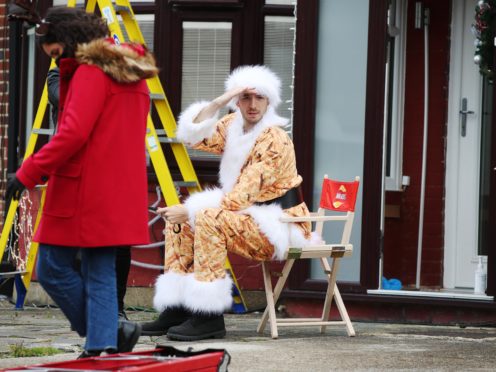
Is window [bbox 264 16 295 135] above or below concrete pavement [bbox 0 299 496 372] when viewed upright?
above

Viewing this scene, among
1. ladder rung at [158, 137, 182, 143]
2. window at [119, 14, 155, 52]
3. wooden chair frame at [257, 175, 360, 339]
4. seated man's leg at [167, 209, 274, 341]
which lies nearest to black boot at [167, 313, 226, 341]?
seated man's leg at [167, 209, 274, 341]

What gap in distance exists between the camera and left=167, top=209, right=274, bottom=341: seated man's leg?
6.53m

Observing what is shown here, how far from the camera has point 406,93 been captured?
9.00 metres

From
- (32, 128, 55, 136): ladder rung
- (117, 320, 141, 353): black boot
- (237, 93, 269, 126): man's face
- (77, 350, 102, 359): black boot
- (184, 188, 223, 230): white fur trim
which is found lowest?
(77, 350, 102, 359): black boot

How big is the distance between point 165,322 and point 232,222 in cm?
69

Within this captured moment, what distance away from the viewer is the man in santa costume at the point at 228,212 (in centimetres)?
656

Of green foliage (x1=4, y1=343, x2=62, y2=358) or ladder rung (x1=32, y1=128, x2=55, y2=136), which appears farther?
ladder rung (x1=32, y1=128, x2=55, y2=136)

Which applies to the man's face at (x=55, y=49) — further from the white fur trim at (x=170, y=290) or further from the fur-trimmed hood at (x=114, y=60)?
the white fur trim at (x=170, y=290)

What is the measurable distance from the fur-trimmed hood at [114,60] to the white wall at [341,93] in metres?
3.06

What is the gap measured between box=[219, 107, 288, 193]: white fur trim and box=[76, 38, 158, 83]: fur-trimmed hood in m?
1.79

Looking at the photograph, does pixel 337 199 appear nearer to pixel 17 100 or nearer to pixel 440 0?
pixel 440 0

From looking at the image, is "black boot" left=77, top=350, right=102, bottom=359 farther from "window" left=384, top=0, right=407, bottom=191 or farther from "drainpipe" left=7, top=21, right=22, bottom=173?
"drainpipe" left=7, top=21, right=22, bottom=173

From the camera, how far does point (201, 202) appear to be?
21.9 ft

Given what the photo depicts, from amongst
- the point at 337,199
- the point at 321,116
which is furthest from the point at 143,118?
the point at 321,116
